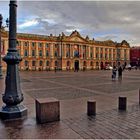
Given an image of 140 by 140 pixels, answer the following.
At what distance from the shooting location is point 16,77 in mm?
7418

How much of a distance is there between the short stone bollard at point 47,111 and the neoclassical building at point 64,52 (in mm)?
74056

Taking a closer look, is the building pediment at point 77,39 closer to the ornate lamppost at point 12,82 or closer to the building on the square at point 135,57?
the building on the square at point 135,57

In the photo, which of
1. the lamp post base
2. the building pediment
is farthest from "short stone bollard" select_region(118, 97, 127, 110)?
the building pediment

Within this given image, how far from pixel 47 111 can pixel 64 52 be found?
3517 inches

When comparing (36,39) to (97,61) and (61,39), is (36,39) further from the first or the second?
(97,61)

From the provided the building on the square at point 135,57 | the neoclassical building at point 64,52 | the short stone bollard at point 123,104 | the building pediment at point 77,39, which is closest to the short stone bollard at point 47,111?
the short stone bollard at point 123,104

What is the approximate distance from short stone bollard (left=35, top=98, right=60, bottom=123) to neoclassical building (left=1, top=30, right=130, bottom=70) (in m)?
74.1

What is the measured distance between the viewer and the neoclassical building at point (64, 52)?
8706 centimetres

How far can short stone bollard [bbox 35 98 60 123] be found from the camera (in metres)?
6.85

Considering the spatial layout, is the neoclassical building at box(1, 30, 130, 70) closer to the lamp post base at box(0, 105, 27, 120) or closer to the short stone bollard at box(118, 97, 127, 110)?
the short stone bollard at box(118, 97, 127, 110)

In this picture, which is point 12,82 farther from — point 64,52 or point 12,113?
point 64,52

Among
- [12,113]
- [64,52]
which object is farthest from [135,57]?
[12,113]

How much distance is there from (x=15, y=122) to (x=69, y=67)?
294 ft

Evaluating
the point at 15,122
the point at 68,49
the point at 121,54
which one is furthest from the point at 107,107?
the point at 121,54
